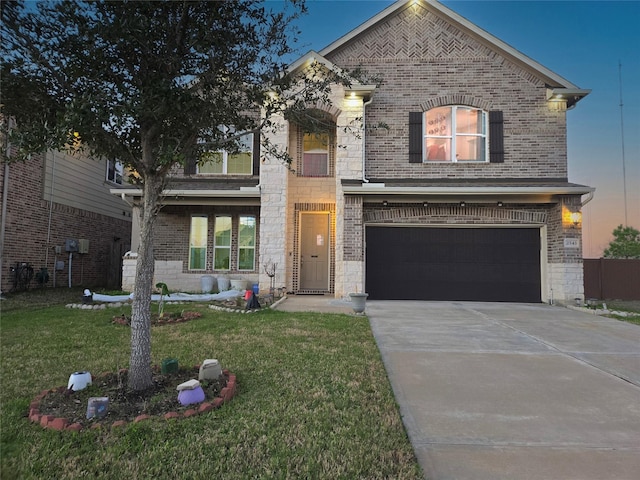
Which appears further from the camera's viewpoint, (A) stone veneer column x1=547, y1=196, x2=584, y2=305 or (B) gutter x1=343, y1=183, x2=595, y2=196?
(A) stone veneer column x1=547, y1=196, x2=584, y2=305

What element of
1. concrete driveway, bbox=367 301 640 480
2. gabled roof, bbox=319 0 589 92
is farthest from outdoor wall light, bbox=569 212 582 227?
concrete driveway, bbox=367 301 640 480

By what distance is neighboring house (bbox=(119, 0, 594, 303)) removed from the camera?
11.1 meters

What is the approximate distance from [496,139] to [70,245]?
1417cm

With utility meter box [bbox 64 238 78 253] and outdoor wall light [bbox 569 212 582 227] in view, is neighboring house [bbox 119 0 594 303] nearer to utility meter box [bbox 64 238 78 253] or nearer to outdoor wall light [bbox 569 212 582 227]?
outdoor wall light [bbox 569 212 582 227]

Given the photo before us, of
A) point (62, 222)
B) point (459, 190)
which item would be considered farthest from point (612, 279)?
point (62, 222)

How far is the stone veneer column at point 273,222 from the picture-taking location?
11352 millimetres

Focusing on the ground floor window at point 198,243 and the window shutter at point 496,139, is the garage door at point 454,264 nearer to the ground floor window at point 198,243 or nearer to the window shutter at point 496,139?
the window shutter at point 496,139

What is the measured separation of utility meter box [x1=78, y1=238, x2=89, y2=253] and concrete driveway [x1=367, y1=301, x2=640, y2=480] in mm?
11507

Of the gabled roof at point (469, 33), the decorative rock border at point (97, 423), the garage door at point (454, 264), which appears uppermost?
the gabled roof at point (469, 33)

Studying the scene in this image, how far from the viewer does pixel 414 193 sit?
1069 cm

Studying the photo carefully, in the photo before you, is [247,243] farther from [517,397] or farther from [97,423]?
[517,397]

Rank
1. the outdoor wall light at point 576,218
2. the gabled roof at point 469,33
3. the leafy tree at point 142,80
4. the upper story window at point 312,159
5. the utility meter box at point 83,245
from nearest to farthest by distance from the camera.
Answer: the leafy tree at point 142,80 < the outdoor wall light at point 576,218 < the gabled roof at point 469,33 < the upper story window at point 312,159 < the utility meter box at point 83,245

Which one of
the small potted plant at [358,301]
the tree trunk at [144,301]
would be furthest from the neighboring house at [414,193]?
the tree trunk at [144,301]

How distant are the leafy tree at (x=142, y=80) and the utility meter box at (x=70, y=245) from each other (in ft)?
36.3
